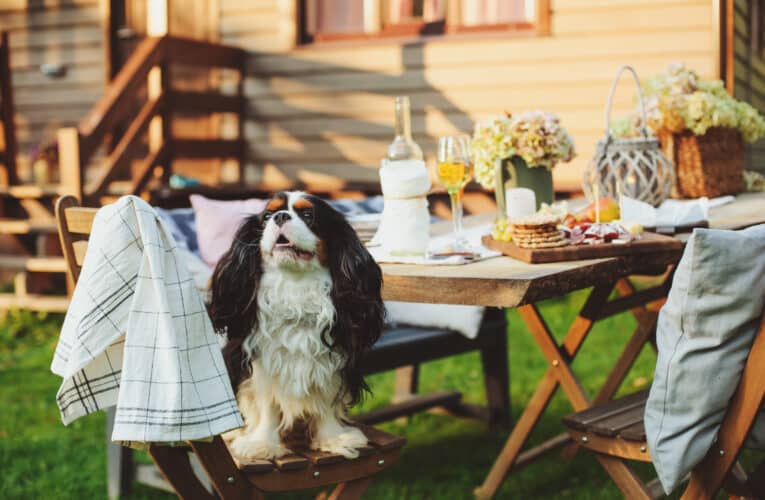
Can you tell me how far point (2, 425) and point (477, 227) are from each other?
2516mm

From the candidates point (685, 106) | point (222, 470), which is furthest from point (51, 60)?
point (222, 470)

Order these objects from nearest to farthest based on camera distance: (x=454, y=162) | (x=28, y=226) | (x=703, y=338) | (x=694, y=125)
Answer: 1. (x=703, y=338)
2. (x=454, y=162)
3. (x=694, y=125)
4. (x=28, y=226)

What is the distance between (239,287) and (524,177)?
1333mm

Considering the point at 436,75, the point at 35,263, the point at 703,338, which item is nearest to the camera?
the point at 703,338

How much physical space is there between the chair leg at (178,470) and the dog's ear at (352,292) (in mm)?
416

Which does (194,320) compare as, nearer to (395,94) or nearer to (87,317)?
(87,317)

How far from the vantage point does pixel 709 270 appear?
77.1 inches

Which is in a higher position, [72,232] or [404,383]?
[72,232]

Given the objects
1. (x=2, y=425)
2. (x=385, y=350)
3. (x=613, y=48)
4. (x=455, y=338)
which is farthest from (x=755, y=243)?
(x=613, y=48)

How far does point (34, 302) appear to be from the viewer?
671 cm

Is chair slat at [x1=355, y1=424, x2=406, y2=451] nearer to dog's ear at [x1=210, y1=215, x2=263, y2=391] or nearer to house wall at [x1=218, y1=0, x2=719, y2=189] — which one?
dog's ear at [x1=210, y1=215, x2=263, y2=391]

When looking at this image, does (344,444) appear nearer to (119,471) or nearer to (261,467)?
(261,467)

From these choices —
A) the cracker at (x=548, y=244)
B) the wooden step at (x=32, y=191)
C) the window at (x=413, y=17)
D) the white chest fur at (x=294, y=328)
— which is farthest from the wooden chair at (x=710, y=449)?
the wooden step at (x=32, y=191)

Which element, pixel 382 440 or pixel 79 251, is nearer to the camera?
pixel 382 440
